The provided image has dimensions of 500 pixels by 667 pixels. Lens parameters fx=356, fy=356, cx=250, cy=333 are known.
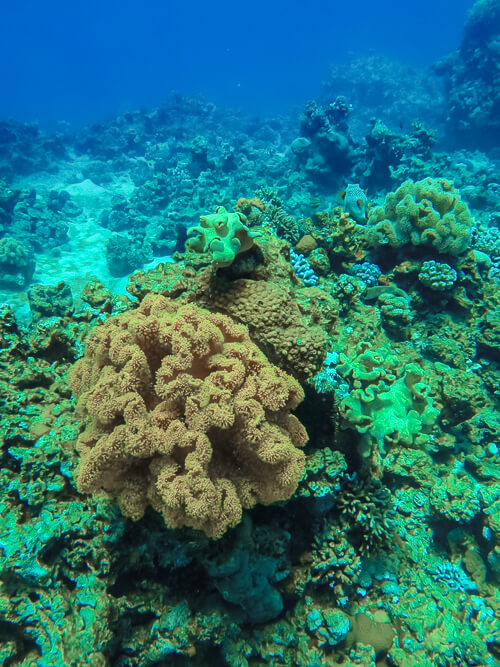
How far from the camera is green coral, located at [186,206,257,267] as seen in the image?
A: 321 cm

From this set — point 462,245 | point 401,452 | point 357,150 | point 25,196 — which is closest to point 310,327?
point 401,452

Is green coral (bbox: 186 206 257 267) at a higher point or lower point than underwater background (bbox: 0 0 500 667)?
higher

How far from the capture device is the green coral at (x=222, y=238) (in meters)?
3.21

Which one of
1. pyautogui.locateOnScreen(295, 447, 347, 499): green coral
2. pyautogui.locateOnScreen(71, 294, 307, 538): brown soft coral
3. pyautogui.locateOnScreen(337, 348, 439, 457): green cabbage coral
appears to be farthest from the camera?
pyautogui.locateOnScreen(337, 348, 439, 457): green cabbage coral

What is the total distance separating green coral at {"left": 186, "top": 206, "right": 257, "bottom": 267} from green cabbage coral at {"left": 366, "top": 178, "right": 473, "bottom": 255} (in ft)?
12.7

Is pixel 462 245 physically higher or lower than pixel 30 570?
higher

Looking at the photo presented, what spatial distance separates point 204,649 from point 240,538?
1.14 m

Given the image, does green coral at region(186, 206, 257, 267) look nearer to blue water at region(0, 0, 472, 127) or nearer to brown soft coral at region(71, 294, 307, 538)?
brown soft coral at region(71, 294, 307, 538)

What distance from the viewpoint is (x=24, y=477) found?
117 inches

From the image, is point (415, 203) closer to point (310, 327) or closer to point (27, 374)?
point (310, 327)

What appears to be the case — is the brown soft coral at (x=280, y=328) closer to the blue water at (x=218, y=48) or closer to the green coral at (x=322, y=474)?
the green coral at (x=322, y=474)

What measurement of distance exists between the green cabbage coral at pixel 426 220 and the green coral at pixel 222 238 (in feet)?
12.7

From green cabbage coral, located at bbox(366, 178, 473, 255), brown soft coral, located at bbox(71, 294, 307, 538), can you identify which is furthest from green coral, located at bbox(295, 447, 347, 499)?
green cabbage coral, located at bbox(366, 178, 473, 255)

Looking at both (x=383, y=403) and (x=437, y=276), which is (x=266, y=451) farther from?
(x=437, y=276)
